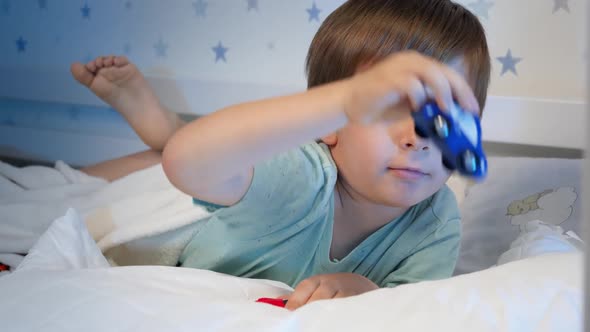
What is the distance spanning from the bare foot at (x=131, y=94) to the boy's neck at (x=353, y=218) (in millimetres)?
446

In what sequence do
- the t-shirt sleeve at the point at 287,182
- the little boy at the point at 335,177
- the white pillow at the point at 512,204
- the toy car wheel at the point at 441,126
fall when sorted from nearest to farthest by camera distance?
the toy car wheel at the point at 441,126 → the little boy at the point at 335,177 → the t-shirt sleeve at the point at 287,182 → the white pillow at the point at 512,204

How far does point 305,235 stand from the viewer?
0.72 metres

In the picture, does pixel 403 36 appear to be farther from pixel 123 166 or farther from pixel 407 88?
pixel 123 166

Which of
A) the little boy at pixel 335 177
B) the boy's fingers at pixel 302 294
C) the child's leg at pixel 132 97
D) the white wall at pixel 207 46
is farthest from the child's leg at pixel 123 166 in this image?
the boy's fingers at pixel 302 294

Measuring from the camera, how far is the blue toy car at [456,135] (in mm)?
364

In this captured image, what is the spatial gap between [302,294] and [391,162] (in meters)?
0.16

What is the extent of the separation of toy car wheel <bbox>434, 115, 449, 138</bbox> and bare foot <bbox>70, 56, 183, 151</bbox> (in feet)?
2.61

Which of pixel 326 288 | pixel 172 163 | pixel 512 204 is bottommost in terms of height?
pixel 512 204

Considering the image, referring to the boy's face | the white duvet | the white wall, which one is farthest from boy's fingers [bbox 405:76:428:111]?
the white wall

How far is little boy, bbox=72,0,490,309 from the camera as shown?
50 centimetres

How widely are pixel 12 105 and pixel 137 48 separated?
0.33 metres

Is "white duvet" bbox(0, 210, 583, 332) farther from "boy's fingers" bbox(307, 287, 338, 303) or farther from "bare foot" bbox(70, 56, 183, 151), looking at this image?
"bare foot" bbox(70, 56, 183, 151)

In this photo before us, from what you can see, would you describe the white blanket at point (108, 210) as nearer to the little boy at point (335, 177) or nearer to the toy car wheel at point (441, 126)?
the little boy at point (335, 177)

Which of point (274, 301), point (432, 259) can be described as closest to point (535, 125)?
point (432, 259)
